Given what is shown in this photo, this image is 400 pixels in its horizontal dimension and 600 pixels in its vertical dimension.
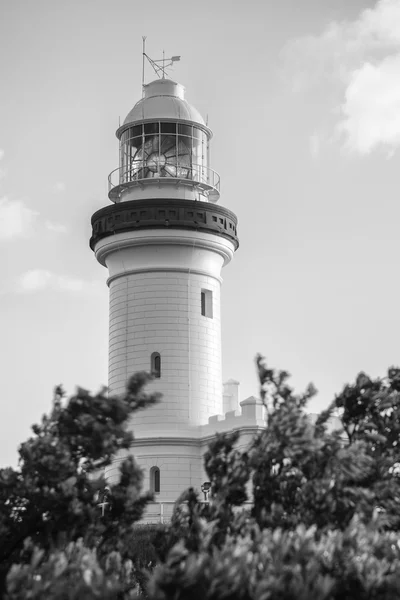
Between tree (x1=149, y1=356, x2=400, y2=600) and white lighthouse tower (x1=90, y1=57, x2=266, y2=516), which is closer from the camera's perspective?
tree (x1=149, y1=356, x2=400, y2=600)

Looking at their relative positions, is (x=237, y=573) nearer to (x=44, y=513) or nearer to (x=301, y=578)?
(x=301, y=578)

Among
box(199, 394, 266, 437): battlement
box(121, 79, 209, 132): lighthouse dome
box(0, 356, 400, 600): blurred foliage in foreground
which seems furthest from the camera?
box(121, 79, 209, 132): lighthouse dome

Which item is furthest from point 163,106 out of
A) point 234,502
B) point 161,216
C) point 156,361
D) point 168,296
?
point 234,502

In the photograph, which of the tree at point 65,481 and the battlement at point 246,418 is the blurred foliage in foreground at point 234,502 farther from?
the battlement at point 246,418

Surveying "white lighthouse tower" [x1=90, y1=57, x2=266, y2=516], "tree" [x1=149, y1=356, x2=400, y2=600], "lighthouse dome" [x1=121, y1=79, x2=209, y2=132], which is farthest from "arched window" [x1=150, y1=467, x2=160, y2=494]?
"tree" [x1=149, y1=356, x2=400, y2=600]

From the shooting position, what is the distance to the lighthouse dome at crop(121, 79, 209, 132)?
37.6 meters

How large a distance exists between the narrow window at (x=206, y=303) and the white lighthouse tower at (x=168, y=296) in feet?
0.11

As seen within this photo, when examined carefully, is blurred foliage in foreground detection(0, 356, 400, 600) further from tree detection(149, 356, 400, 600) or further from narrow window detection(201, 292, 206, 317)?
narrow window detection(201, 292, 206, 317)

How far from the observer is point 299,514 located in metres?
14.7

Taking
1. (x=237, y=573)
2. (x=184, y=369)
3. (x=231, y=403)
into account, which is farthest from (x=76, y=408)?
(x=231, y=403)

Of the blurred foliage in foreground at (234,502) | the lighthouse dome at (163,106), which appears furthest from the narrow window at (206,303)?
the blurred foliage in foreground at (234,502)

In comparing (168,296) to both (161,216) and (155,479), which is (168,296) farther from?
(155,479)

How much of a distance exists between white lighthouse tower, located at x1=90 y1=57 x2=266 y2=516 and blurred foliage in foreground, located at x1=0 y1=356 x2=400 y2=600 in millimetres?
18744

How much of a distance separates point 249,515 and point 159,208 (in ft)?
72.1
